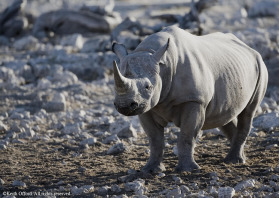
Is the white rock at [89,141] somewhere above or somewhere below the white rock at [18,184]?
below

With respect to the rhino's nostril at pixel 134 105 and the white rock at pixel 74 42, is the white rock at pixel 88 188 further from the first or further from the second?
the white rock at pixel 74 42

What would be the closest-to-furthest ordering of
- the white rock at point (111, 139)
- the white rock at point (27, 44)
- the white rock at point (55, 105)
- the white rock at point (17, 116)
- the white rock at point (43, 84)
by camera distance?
the white rock at point (111, 139) < the white rock at point (17, 116) < the white rock at point (55, 105) < the white rock at point (43, 84) < the white rock at point (27, 44)

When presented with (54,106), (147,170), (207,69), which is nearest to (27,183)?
(147,170)

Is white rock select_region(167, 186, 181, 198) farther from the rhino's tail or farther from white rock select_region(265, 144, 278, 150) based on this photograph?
white rock select_region(265, 144, 278, 150)

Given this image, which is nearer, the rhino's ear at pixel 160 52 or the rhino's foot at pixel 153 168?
the rhino's ear at pixel 160 52

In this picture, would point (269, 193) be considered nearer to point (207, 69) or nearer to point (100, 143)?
point (207, 69)

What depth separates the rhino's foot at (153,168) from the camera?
6.54m

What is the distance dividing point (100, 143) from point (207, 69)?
2.25 meters

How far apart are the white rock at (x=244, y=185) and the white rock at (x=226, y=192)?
227mm

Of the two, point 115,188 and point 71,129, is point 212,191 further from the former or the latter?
point 71,129

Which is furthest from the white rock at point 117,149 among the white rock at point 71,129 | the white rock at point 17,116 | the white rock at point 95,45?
the white rock at point 95,45

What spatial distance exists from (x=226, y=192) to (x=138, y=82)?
1251 millimetres

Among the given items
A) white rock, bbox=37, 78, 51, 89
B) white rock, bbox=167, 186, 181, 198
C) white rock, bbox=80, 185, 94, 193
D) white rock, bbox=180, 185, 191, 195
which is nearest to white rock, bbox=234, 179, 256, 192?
white rock, bbox=180, 185, 191, 195

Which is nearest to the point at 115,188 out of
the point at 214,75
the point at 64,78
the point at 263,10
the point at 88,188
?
the point at 88,188
